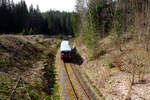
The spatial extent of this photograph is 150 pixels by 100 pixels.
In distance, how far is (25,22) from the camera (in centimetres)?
7175

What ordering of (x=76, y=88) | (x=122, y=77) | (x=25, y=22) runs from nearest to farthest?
(x=122, y=77), (x=76, y=88), (x=25, y=22)

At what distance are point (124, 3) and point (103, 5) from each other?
23.6 ft

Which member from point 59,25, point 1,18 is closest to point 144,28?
point 1,18

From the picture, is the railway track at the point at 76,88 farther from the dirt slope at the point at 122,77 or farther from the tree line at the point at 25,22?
the tree line at the point at 25,22

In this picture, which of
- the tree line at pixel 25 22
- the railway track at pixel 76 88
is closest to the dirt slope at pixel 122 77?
the railway track at pixel 76 88

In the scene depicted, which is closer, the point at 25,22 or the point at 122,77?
the point at 122,77

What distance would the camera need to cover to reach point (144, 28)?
1574cm

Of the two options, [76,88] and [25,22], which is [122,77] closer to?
[76,88]

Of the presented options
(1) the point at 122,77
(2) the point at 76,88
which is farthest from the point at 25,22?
(1) the point at 122,77

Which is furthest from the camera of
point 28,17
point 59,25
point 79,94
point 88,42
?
point 59,25

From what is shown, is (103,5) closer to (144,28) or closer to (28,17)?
(144,28)

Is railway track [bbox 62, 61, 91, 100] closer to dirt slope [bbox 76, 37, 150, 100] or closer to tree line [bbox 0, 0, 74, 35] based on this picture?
dirt slope [bbox 76, 37, 150, 100]

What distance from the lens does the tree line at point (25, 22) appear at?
58.8 metres

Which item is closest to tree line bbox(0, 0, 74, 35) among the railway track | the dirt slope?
the railway track
